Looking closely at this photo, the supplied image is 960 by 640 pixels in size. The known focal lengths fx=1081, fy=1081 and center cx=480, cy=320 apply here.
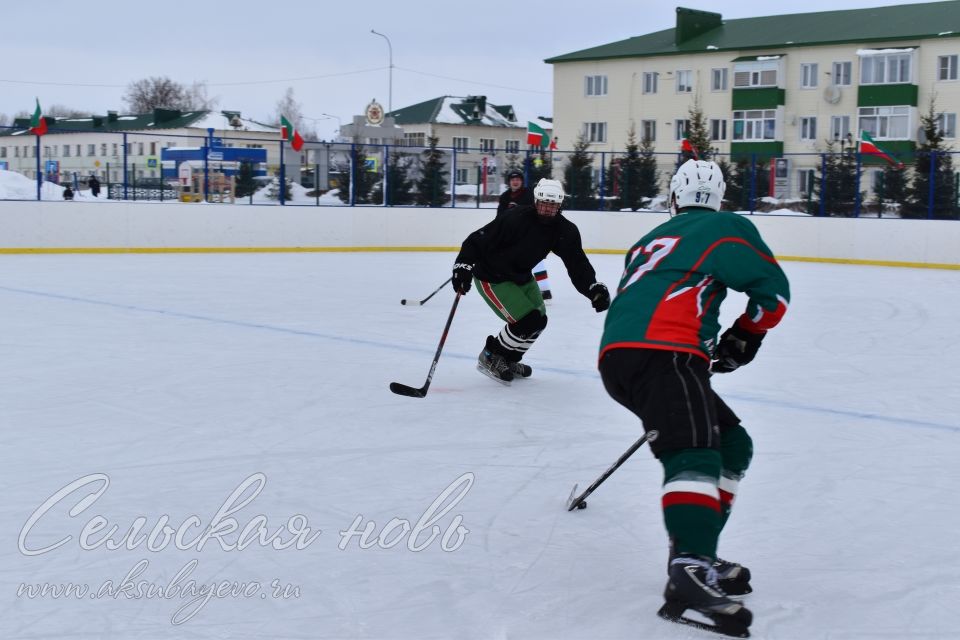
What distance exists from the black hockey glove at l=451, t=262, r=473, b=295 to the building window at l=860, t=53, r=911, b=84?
32607 millimetres

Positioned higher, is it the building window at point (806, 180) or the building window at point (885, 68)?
the building window at point (885, 68)

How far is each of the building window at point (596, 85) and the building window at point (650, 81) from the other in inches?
64.4

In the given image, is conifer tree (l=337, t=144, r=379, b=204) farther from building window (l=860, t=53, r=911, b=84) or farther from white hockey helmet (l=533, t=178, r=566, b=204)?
building window (l=860, t=53, r=911, b=84)

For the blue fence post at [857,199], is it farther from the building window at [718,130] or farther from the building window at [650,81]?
the building window at [650,81]

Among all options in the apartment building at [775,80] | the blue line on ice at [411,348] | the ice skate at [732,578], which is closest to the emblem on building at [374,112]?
the apartment building at [775,80]

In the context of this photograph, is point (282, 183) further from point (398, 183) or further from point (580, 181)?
point (580, 181)

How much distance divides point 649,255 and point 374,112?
1466 inches

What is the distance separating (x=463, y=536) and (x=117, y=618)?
0.94m

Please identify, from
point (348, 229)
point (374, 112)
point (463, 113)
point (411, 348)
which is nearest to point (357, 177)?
point (348, 229)

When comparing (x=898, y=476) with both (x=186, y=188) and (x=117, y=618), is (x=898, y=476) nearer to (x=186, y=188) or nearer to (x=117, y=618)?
(x=117, y=618)

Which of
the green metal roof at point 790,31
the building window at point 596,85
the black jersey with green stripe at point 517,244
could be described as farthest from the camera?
the building window at point 596,85

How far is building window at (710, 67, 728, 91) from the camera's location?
37925 millimetres

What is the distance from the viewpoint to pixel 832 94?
35344 millimetres

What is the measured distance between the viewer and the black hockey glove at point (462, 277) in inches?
197
